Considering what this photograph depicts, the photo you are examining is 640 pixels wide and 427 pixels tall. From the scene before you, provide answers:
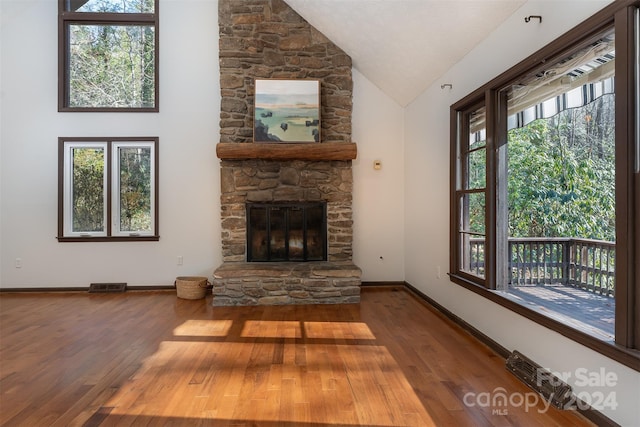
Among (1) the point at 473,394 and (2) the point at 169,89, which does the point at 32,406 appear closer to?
(1) the point at 473,394

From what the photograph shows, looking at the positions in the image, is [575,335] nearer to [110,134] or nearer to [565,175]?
[565,175]

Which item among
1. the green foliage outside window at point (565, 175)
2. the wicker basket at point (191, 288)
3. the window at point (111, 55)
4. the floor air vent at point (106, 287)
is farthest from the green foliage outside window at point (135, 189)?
the green foliage outside window at point (565, 175)

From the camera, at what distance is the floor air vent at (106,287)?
5328 millimetres

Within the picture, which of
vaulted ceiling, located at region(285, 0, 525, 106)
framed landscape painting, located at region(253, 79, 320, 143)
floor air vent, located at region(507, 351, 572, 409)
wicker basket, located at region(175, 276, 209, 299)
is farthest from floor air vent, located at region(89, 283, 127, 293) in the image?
floor air vent, located at region(507, 351, 572, 409)

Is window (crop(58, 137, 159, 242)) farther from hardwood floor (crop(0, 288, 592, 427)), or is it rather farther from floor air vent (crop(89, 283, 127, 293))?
hardwood floor (crop(0, 288, 592, 427))

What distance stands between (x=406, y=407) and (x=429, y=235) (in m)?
2.73

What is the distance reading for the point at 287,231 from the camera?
5.38 metres

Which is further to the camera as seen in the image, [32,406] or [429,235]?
[429,235]

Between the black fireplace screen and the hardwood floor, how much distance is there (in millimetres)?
1130

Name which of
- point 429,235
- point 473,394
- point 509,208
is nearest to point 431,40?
point 509,208

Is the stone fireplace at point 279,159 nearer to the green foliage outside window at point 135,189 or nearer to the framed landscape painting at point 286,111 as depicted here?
the framed landscape painting at point 286,111

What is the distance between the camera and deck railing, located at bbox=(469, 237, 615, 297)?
2.72 metres

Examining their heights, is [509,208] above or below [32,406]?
above

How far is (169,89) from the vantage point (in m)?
5.45
